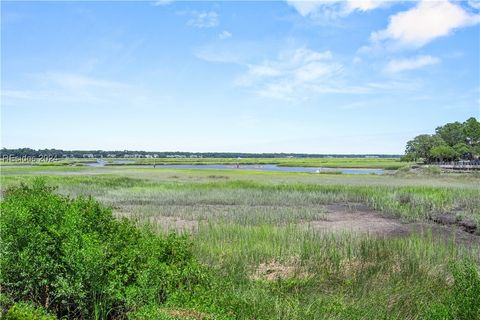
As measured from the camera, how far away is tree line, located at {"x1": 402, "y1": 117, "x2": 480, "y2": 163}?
325ft

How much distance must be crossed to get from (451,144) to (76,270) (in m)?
124

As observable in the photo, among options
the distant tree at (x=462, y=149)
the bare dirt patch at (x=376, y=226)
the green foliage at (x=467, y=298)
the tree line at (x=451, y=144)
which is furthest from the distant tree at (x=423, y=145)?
the green foliage at (x=467, y=298)

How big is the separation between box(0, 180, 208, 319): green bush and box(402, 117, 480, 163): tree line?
102301 millimetres

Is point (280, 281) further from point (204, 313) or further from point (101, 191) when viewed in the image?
point (101, 191)

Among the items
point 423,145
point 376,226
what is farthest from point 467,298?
point 423,145

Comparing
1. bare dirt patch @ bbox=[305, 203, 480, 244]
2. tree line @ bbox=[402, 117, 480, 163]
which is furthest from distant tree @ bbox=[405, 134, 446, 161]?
bare dirt patch @ bbox=[305, 203, 480, 244]

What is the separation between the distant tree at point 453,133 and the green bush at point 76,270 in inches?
4548

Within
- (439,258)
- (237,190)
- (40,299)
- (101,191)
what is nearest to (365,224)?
(439,258)

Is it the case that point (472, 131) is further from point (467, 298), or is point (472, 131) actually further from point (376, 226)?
point (467, 298)

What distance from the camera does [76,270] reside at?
7785 mm

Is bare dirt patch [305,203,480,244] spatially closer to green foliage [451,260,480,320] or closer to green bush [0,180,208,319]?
green foliage [451,260,480,320]

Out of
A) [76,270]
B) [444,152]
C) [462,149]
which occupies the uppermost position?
[462,149]

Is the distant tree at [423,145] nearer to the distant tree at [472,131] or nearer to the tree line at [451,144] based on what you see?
A: the tree line at [451,144]

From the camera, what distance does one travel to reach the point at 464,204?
29328mm
